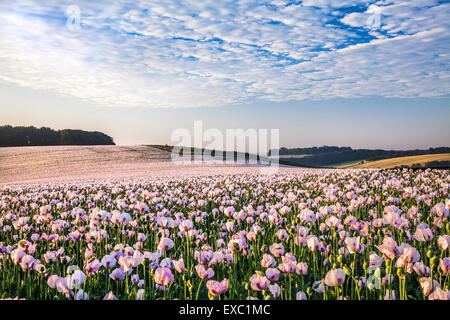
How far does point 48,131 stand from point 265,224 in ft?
311

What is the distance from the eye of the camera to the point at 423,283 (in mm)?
2076

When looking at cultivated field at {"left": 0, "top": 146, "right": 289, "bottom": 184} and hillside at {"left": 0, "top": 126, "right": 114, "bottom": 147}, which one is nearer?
cultivated field at {"left": 0, "top": 146, "right": 289, "bottom": 184}

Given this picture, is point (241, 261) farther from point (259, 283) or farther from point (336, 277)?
point (336, 277)

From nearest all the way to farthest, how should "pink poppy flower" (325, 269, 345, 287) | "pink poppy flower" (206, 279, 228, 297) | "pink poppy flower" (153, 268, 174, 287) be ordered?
"pink poppy flower" (206, 279, 228, 297) → "pink poppy flower" (325, 269, 345, 287) → "pink poppy flower" (153, 268, 174, 287)

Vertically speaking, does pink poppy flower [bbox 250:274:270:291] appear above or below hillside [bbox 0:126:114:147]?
below

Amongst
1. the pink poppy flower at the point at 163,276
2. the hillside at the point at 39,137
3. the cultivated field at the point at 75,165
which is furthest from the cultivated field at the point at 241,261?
the hillside at the point at 39,137

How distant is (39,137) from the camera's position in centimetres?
8175

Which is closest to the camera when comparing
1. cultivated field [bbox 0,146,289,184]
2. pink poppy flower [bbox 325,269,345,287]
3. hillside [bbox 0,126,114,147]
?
pink poppy flower [bbox 325,269,345,287]

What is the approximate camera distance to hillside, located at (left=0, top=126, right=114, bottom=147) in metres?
77.8

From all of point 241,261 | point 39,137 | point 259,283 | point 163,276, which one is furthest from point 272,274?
point 39,137

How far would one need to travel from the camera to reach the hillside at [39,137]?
77.8 meters

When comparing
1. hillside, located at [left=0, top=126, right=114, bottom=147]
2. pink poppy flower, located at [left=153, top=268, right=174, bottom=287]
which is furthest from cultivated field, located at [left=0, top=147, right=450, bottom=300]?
hillside, located at [left=0, top=126, right=114, bottom=147]

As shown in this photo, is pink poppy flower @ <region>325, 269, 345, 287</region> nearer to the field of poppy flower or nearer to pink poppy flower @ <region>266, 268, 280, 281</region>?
the field of poppy flower
